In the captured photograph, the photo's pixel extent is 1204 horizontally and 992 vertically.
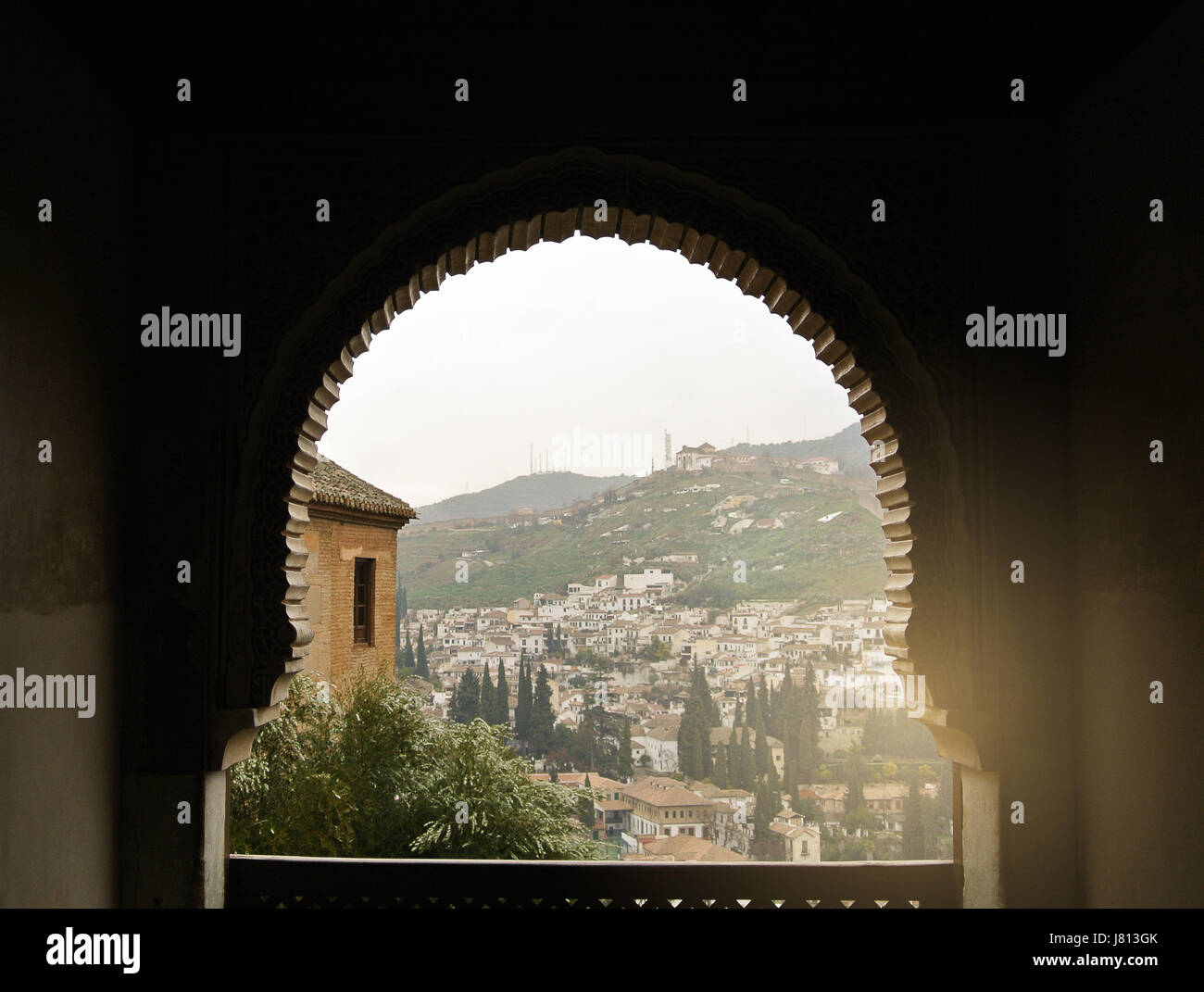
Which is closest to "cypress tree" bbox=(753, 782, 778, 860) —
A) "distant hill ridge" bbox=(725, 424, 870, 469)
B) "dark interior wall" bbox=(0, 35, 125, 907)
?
"distant hill ridge" bbox=(725, 424, 870, 469)

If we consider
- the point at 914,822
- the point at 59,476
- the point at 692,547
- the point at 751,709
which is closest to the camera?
the point at 59,476

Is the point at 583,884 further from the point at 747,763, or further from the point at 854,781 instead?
the point at 854,781

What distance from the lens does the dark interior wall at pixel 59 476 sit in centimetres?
199

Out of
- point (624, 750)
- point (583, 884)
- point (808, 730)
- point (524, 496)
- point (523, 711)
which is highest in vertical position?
point (524, 496)

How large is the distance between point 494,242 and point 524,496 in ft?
51.6

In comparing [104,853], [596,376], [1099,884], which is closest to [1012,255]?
[1099,884]

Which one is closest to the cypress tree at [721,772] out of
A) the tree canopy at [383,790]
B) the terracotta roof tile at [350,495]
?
the tree canopy at [383,790]

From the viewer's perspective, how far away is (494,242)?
2711mm

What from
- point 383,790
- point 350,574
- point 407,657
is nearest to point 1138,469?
point 383,790

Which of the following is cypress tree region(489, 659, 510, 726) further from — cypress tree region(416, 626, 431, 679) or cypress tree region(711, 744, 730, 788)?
cypress tree region(711, 744, 730, 788)

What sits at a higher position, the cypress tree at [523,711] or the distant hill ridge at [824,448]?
the distant hill ridge at [824,448]

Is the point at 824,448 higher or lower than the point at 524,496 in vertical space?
higher

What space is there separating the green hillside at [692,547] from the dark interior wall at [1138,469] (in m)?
12.0

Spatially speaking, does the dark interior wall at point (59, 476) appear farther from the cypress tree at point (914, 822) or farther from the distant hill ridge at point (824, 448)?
the distant hill ridge at point (824, 448)
